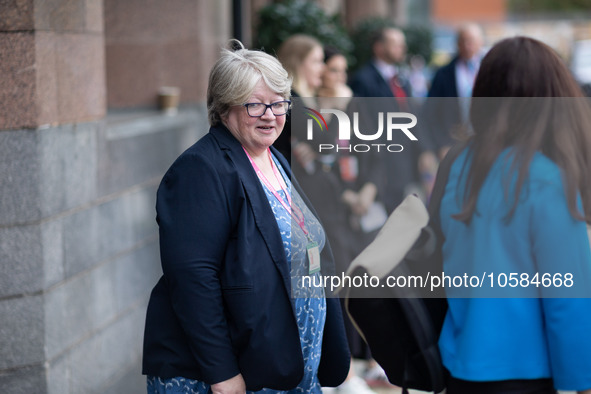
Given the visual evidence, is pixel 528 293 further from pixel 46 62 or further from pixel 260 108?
pixel 46 62

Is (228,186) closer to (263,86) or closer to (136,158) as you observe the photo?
(263,86)

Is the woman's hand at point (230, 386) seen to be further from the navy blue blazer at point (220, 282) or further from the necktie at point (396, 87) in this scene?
the necktie at point (396, 87)

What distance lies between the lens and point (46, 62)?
4035 millimetres

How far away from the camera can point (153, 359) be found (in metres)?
2.74

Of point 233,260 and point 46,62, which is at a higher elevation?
point 46,62

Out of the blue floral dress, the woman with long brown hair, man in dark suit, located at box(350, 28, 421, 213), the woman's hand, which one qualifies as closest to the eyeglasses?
the blue floral dress

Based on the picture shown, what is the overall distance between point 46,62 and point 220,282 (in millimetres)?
1933

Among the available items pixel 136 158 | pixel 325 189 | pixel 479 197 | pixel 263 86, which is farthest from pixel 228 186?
pixel 136 158

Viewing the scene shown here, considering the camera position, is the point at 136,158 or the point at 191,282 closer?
the point at 191,282

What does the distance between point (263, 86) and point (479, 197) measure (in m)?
0.83

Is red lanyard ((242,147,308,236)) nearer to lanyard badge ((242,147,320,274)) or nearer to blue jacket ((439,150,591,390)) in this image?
lanyard badge ((242,147,320,274))

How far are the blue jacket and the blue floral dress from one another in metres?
0.58

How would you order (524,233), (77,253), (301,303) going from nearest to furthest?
(524,233), (301,303), (77,253)

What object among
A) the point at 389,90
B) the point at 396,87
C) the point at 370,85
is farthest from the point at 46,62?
the point at 396,87
